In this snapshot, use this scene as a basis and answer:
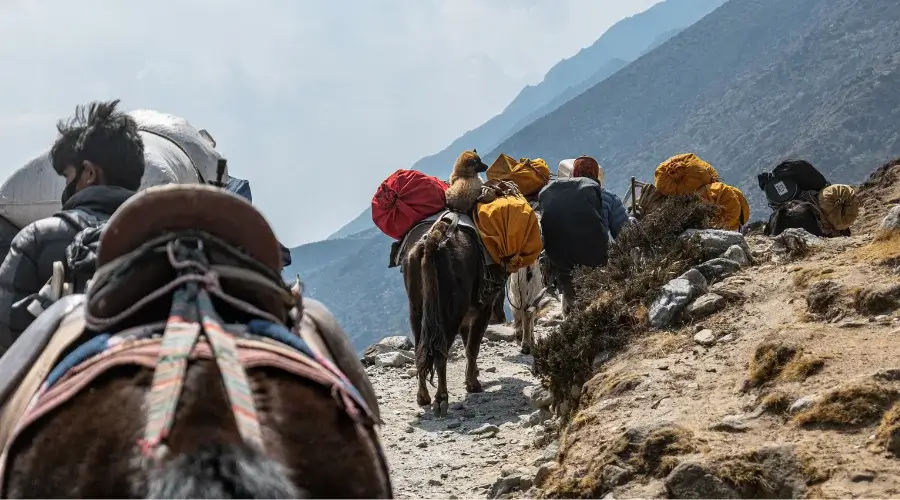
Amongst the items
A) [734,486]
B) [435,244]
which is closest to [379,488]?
[734,486]

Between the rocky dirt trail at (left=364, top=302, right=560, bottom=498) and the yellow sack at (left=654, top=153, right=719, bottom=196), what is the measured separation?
7.96ft

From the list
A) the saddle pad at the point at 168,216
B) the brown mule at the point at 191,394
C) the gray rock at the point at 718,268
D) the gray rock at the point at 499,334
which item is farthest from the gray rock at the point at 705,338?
the gray rock at the point at 499,334

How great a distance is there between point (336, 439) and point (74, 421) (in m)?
0.46

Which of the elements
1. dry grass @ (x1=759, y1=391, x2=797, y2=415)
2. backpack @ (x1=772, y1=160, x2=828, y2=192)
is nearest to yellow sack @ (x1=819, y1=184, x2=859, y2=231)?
backpack @ (x1=772, y1=160, x2=828, y2=192)

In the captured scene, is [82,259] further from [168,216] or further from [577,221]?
[577,221]

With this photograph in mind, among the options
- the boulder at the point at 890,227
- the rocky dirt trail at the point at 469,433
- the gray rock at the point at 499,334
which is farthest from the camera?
the gray rock at the point at 499,334

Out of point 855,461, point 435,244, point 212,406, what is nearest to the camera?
point 212,406

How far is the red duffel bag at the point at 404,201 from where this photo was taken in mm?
7172

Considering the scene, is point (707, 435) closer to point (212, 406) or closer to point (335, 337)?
point (335, 337)

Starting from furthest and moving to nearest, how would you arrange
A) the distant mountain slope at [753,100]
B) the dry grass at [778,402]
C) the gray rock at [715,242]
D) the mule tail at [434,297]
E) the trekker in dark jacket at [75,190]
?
the distant mountain slope at [753,100], the mule tail at [434,297], the gray rock at [715,242], the dry grass at [778,402], the trekker in dark jacket at [75,190]

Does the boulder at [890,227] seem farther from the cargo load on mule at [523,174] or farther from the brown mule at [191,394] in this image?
the brown mule at [191,394]

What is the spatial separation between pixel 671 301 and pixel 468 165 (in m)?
2.61

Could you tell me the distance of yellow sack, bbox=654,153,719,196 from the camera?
865 centimetres

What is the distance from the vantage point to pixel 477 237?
23.1ft
